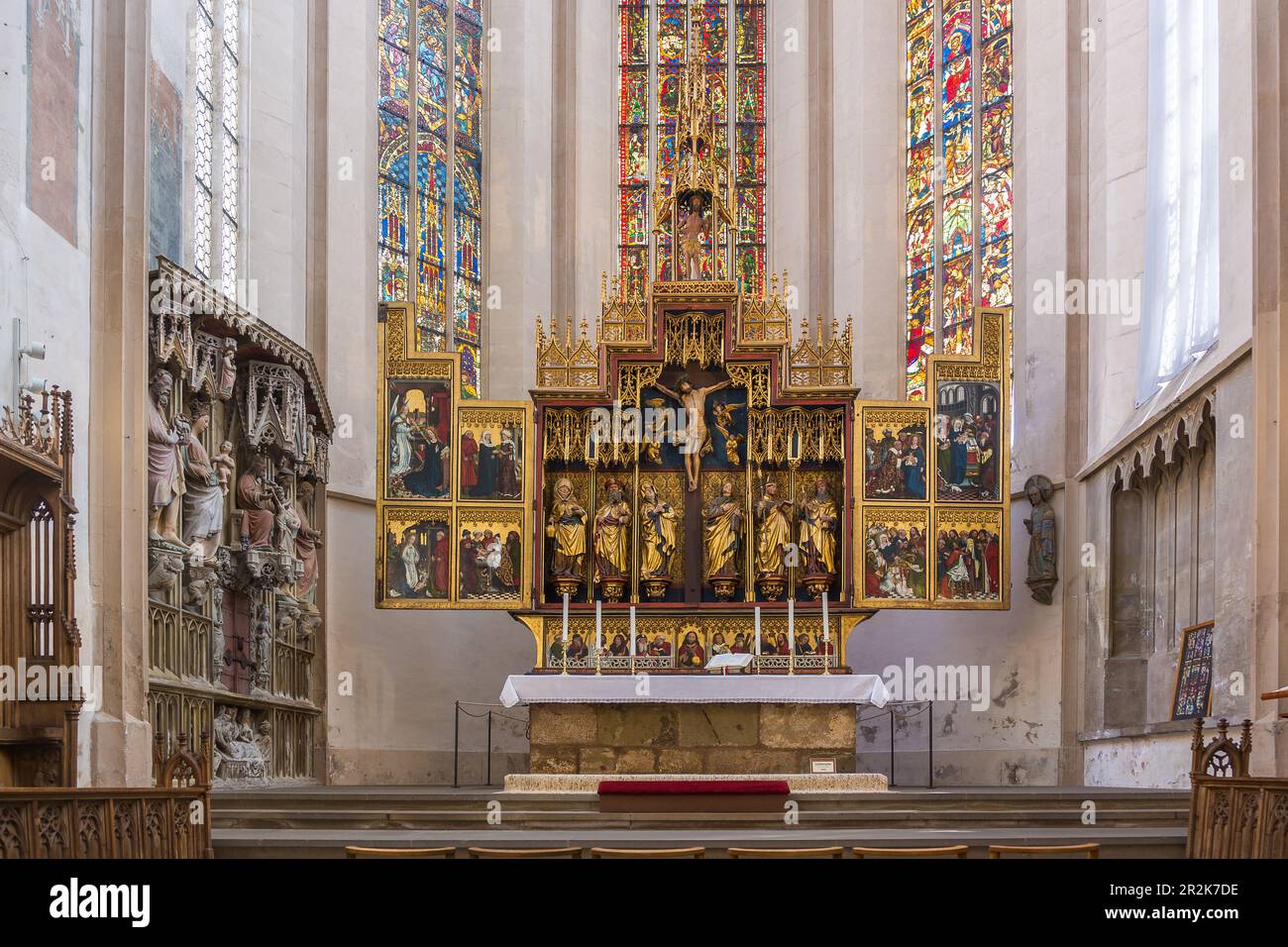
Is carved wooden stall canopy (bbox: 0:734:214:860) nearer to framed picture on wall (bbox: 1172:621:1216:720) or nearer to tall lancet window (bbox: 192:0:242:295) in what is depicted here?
framed picture on wall (bbox: 1172:621:1216:720)

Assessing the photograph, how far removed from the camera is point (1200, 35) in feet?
56.6

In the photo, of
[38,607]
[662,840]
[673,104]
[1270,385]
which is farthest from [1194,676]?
[673,104]

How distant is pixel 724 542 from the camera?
677 inches

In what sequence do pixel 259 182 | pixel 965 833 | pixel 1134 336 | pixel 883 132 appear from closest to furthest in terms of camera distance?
pixel 965 833, pixel 1134 336, pixel 259 182, pixel 883 132

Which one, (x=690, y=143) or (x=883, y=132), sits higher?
(x=883, y=132)

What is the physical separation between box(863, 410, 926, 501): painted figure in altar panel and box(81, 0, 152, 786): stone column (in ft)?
23.6

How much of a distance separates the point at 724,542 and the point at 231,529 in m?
5.10

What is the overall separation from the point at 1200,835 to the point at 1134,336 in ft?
32.5

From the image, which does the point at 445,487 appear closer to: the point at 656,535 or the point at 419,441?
the point at 419,441

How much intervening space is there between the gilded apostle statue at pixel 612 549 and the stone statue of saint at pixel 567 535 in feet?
0.60

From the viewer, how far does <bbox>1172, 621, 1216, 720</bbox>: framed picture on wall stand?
15211mm

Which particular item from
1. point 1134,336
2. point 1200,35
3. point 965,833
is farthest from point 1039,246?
point 965,833

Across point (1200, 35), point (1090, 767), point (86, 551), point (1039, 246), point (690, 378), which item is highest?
point (1200, 35)
